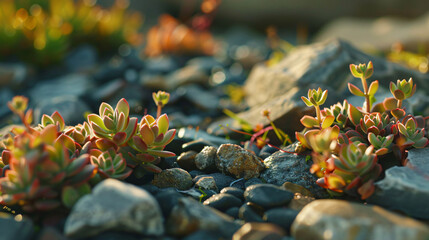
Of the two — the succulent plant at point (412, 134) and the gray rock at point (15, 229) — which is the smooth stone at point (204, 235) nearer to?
the gray rock at point (15, 229)

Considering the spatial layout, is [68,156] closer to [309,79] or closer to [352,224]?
[352,224]

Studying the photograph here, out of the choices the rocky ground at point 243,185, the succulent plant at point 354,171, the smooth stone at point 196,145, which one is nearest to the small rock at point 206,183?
the rocky ground at point 243,185

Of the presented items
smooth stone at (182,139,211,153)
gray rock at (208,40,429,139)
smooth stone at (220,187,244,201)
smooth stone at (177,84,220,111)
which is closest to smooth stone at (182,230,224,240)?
Result: smooth stone at (220,187,244,201)

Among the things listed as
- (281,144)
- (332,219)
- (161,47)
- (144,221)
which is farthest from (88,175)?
(161,47)

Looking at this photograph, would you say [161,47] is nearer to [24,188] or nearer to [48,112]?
[48,112]

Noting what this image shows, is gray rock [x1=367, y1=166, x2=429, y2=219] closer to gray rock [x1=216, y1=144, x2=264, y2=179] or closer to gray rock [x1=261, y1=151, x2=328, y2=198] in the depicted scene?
gray rock [x1=261, y1=151, x2=328, y2=198]

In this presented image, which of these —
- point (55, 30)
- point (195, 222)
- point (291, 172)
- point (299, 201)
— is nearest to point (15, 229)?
point (195, 222)
